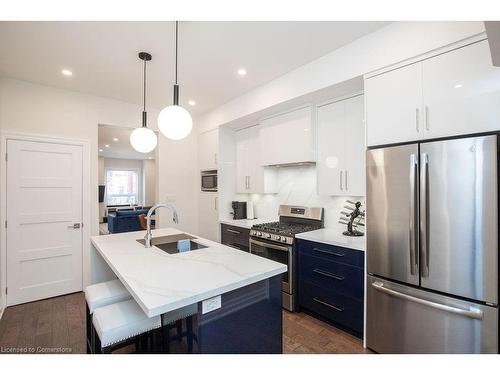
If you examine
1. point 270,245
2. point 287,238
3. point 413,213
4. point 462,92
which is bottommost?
point 270,245

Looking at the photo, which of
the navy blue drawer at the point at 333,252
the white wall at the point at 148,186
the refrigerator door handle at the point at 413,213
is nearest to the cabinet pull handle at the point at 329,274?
the navy blue drawer at the point at 333,252

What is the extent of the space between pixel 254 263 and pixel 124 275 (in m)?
0.77

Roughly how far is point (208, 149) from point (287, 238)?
211 centimetres

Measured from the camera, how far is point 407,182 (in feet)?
5.75

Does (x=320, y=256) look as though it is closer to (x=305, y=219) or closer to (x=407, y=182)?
(x=305, y=219)

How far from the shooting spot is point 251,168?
3.69 m

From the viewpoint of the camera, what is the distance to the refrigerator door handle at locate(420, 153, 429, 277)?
1.66 meters

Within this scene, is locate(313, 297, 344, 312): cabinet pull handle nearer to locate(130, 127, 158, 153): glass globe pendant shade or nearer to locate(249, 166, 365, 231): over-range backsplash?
locate(249, 166, 365, 231): over-range backsplash

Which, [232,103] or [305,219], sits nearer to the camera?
[305,219]

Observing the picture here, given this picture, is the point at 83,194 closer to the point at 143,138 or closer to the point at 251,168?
the point at 143,138

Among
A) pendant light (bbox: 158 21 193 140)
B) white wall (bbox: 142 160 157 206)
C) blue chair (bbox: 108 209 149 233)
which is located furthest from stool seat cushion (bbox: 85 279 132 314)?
white wall (bbox: 142 160 157 206)

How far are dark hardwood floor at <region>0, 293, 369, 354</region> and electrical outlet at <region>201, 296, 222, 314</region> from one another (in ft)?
3.82

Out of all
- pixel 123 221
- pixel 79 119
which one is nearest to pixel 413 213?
pixel 79 119
